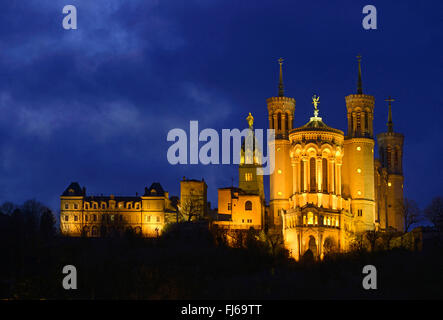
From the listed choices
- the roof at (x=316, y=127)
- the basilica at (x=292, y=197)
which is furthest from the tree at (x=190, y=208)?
the roof at (x=316, y=127)

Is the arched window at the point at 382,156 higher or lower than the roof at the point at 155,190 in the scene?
higher

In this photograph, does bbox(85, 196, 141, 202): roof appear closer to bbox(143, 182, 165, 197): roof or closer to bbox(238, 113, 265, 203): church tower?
bbox(143, 182, 165, 197): roof

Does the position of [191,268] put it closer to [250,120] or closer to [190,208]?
[190,208]

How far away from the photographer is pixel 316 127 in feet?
346

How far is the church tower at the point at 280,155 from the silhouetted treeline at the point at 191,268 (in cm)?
619

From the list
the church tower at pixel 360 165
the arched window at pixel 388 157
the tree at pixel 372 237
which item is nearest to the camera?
the tree at pixel 372 237

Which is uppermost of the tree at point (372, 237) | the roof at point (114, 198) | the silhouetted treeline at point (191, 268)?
the roof at point (114, 198)

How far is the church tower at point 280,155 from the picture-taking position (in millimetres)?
108312

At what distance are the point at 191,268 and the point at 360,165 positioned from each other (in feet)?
107

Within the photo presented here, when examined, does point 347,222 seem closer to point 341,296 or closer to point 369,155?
point 369,155

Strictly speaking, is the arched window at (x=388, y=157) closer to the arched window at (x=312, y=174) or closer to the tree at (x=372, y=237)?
the tree at (x=372, y=237)

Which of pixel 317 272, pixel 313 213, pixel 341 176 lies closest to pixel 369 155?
pixel 341 176

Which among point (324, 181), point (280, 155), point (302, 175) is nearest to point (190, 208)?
point (280, 155)

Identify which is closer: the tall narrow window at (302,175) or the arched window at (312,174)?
the arched window at (312,174)
